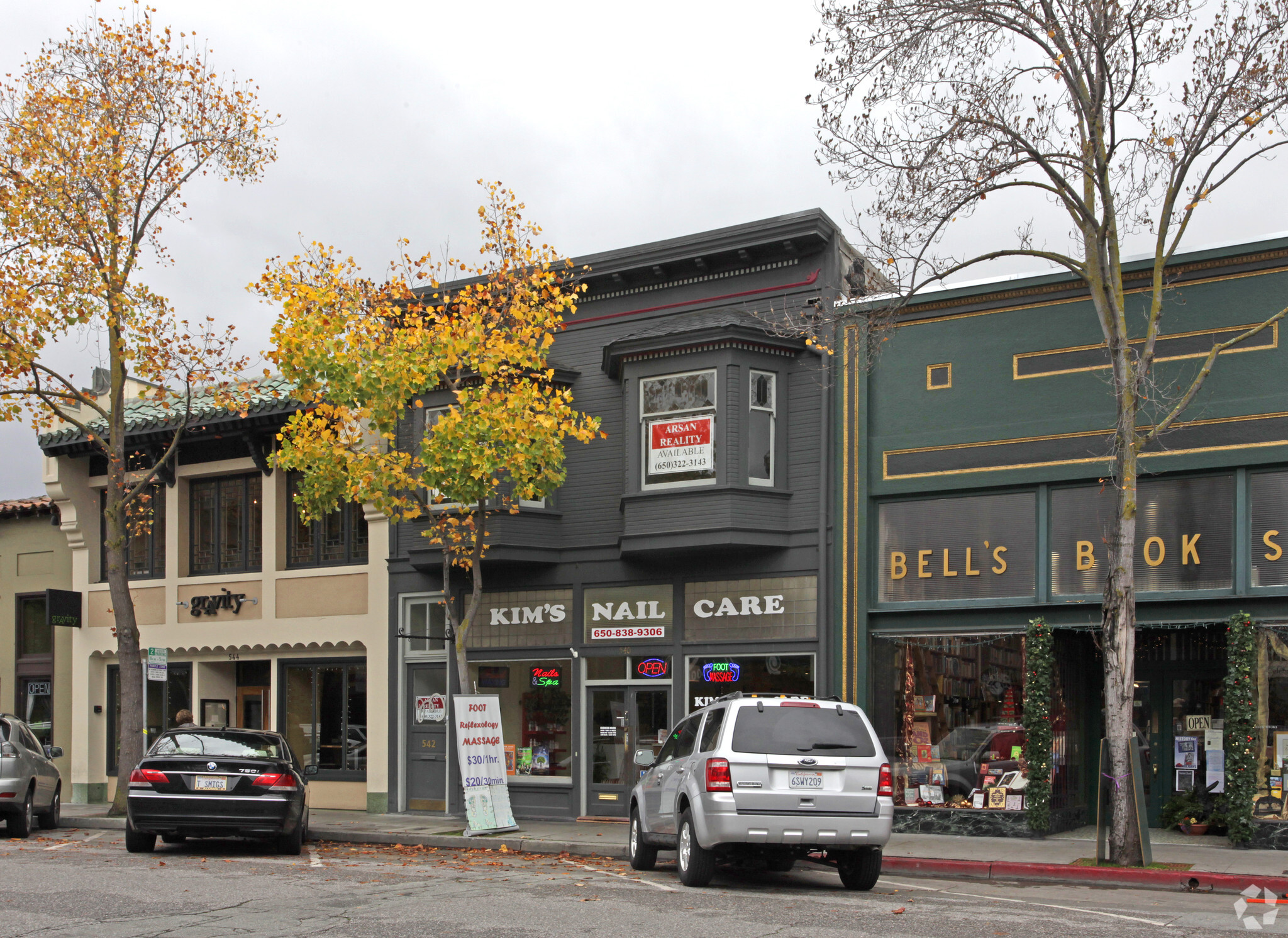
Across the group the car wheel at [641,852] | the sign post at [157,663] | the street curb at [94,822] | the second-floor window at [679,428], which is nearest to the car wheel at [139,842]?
the street curb at [94,822]

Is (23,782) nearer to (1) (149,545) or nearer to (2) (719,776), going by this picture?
(1) (149,545)

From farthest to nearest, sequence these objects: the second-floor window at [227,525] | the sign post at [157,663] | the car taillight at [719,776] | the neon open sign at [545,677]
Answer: the second-floor window at [227,525]
the neon open sign at [545,677]
the sign post at [157,663]
the car taillight at [719,776]

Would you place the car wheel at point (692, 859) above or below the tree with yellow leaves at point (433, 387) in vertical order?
below

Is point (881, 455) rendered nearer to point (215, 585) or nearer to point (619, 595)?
point (619, 595)

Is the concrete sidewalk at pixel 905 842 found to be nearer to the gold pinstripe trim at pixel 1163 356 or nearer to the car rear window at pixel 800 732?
the car rear window at pixel 800 732

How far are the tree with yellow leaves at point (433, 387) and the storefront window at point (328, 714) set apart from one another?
466cm

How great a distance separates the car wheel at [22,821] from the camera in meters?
17.3

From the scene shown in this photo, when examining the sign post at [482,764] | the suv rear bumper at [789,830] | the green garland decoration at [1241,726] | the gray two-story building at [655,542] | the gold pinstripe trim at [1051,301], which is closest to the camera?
the suv rear bumper at [789,830]

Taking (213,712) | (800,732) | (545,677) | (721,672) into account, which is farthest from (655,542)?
(213,712)

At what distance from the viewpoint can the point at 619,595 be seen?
20.0 m

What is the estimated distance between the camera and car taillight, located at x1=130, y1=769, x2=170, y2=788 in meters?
14.6

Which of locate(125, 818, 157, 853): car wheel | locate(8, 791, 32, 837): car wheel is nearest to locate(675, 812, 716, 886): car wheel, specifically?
locate(125, 818, 157, 853): car wheel

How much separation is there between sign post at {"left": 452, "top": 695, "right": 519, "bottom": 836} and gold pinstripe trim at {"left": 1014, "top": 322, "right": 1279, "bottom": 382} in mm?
8077

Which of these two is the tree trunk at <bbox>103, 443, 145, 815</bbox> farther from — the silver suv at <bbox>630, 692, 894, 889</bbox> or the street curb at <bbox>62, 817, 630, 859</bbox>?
the silver suv at <bbox>630, 692, 894, 889</bbox>
